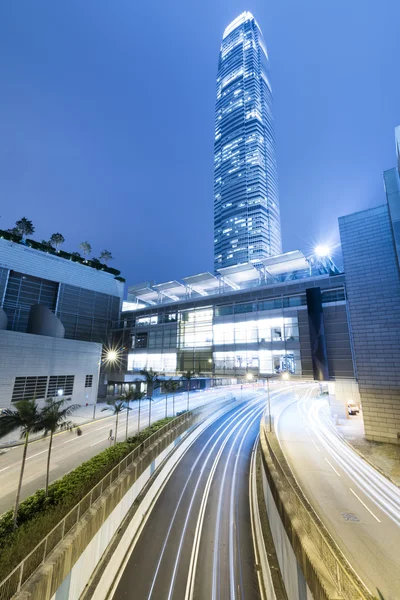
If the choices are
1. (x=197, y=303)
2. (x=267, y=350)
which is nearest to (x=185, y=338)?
(x=197, y=303)

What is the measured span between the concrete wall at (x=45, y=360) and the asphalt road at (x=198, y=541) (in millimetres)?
27569

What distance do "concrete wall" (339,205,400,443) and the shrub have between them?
27.4 m

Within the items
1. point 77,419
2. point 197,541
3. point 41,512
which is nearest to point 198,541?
point 197,541

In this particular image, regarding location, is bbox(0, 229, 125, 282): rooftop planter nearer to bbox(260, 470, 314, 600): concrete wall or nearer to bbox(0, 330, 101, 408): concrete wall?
bbox(0, 330, 101, 408): concrete wall

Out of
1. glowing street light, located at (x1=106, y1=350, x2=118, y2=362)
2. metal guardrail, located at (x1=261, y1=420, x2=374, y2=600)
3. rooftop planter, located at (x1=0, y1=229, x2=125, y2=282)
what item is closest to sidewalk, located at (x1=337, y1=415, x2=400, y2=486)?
metal guardrail, located at (x1=261, y1=420, x2=374, y2=600)

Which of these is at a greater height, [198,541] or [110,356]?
[110,356]

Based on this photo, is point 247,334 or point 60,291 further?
point 60,291

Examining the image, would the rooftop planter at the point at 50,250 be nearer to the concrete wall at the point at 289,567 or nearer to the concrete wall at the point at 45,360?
the concrete wall at the point at 45,360

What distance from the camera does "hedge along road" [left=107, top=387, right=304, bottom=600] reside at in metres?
12.9

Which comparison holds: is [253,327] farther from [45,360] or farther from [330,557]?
[45,360]

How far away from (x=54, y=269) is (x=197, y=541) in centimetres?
5726

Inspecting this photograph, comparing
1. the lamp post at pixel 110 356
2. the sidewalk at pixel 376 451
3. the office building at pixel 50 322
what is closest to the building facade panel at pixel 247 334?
the lamp post at pixel 110 356

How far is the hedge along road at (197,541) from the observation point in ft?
42.2

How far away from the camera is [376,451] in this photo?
1008 inches
